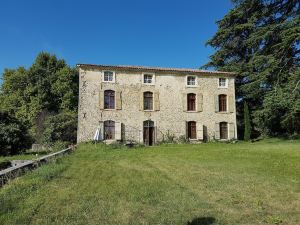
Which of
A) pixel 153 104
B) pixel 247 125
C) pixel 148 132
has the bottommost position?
pixel 148 132

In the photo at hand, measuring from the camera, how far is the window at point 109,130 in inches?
812

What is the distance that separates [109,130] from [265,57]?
12.0m

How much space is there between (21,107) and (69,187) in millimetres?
26378

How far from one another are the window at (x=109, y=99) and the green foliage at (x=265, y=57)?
9526mm

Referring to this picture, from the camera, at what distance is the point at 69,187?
251 inches

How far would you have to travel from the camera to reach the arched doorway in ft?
69.9

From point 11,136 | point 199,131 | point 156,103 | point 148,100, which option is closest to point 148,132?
point 156,103

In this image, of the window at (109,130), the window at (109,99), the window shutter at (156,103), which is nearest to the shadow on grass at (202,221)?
the window at (109,130)

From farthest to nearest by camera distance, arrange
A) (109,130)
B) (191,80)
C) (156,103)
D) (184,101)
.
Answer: (191,80) → (184,101) → (156,103) → (109,130)

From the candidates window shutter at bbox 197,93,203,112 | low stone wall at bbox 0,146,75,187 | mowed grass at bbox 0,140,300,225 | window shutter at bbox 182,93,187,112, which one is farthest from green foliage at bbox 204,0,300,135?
low stone wall at bbox 0,146,75,187

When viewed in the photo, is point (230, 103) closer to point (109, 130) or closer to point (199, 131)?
point (199, 131)

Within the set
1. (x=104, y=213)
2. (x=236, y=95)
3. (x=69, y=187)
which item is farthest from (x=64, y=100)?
(x=104, y=213)

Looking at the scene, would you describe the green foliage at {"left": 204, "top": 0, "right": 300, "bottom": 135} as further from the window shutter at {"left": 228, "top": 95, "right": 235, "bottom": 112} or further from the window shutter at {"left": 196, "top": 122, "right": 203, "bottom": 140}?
the window shutter at {"left": 196, "top": 122, "right": 203, "bottom": 140}

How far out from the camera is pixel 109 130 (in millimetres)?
20734
